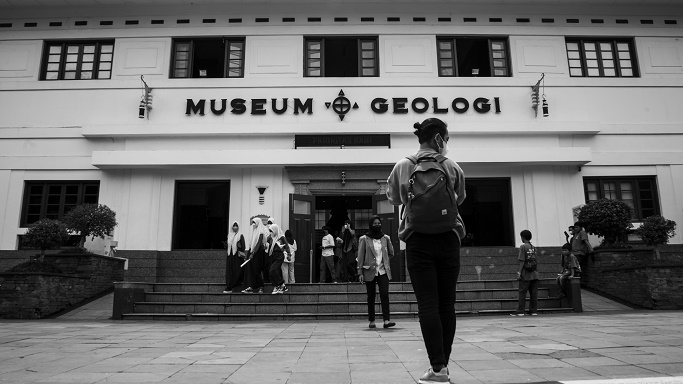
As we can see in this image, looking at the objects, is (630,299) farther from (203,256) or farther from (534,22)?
(203,256)

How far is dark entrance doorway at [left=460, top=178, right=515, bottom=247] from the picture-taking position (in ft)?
46.7

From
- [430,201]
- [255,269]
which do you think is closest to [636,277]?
[255,269]

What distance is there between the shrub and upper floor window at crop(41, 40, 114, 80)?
16.0 metres

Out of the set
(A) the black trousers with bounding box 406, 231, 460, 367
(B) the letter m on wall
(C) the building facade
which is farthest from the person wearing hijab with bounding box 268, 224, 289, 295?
(A) the black trousers with bounding box 406, 231, 460, 367

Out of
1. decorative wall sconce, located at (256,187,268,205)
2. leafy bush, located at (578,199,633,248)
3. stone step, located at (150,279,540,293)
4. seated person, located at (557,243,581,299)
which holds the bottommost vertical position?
stone step, located at (150,279,540,293)

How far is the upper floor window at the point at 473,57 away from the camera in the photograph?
1522cm

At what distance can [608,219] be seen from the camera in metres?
12.5

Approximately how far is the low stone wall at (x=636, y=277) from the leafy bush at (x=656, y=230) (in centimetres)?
30

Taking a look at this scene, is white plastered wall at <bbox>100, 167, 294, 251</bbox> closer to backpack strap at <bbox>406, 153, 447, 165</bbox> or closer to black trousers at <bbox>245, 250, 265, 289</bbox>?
black trousers at <bbox>245, 250, 265, 289</bbox>

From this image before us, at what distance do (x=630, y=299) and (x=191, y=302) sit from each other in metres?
10.1

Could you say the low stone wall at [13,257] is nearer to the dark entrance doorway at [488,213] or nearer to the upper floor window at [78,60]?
the upper floor window at [78,60]

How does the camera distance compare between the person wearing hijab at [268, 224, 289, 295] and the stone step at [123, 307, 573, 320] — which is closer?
the stone step at [123, 307, 573, 320]

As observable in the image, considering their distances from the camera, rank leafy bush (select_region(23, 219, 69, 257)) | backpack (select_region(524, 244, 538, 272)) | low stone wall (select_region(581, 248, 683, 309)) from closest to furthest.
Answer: backpack (select_region(524, 244, 538, 272)) → low stone wall (select_region(581, 248, 683, 309)) → leafy bush (select_region(23, 219, 69, 257))

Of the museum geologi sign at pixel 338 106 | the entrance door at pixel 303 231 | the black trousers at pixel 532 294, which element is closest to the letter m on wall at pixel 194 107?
the museum geologi sign at pixel 338 106
